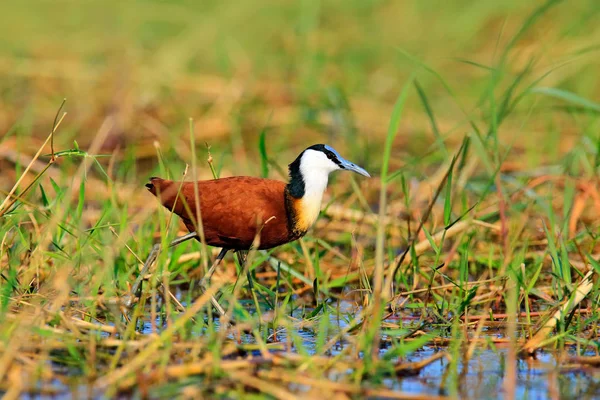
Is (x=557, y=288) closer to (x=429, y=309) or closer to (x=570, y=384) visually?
(x=429, y=309)

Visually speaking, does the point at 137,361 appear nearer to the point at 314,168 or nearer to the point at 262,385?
the point at 262,385

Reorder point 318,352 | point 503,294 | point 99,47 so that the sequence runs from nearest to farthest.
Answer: point 318,352, point 503,294, point 99,47

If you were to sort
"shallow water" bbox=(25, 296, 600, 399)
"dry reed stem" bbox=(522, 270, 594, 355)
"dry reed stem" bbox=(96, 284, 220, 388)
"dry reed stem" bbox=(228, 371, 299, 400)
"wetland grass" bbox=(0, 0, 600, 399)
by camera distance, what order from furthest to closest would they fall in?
"dry reed stem" bbox=(522, 270, 594, 355), "wetland grass" bbox=(0, 0, 600, 399), "shallow water" bbox=(25, 296, 600, 399), "dry reed stem" bbox=(96, 284, 220, 388), "dry reed stem" bbox=(228, 371, 299, 400)

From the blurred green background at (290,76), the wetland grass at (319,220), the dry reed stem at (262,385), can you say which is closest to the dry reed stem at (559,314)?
the wetland grass at (319,220)

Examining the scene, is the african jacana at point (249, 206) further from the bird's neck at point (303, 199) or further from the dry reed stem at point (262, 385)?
the dry reed stem at point (262, 385)

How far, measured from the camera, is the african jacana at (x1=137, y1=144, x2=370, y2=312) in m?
4.55

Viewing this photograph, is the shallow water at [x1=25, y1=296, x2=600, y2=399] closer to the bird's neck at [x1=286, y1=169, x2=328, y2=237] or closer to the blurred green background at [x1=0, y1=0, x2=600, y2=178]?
the bird's neck at [x1=286, y1=169, x2=328, y2=237]

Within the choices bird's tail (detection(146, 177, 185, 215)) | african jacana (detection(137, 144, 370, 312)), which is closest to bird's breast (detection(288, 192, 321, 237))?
african jacana (detection(137, 144, 370, 312))

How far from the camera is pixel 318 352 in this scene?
3.57m

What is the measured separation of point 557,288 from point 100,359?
218 centimetres

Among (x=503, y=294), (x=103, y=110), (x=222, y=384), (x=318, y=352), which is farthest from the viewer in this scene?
(x=103, y=110)

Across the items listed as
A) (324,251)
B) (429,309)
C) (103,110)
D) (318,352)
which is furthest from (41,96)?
(318,352)

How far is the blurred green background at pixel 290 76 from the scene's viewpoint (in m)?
7.95

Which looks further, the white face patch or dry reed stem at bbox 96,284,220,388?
the white face patch
